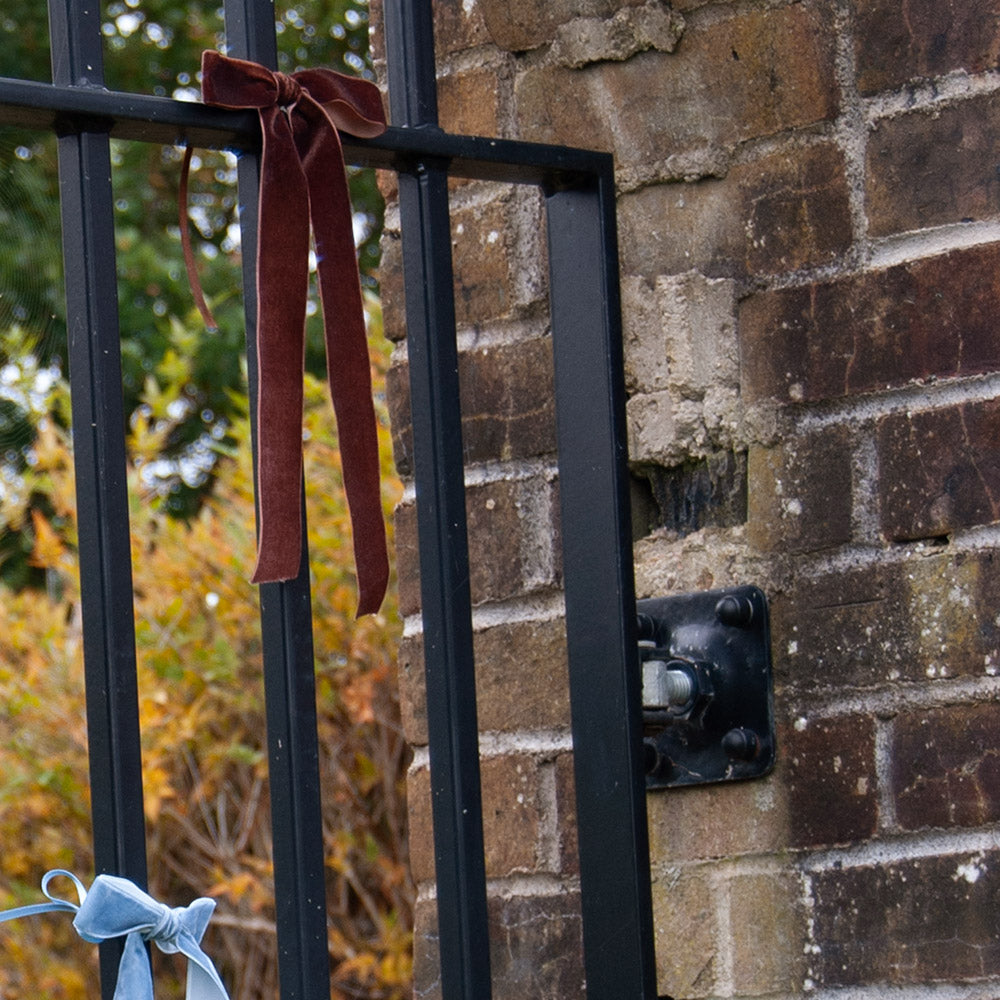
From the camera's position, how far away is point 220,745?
3029 mm

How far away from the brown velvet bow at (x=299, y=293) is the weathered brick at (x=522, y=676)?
290mm

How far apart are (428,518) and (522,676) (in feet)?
0.82

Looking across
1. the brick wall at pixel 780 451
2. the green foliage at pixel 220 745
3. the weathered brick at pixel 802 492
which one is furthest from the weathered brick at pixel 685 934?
the green foliage at pixel 220 745

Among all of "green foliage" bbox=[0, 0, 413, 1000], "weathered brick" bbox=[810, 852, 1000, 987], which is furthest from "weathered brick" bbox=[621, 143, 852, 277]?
"green foliage" bbox=[0, 0, 413, 1000]

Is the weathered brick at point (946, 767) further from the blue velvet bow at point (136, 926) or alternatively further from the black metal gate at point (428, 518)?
the blue velvet bow at point (136, 926)

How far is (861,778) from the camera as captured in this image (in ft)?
3.34

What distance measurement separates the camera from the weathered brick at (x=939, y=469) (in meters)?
0.99

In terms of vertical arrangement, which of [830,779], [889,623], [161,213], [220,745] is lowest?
[220,745]

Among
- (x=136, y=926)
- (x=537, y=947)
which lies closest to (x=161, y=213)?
(x=537, y=947)

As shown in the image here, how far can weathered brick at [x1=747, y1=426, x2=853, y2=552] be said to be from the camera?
1046 mm

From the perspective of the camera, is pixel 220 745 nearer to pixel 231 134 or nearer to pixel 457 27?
pixel 457 27

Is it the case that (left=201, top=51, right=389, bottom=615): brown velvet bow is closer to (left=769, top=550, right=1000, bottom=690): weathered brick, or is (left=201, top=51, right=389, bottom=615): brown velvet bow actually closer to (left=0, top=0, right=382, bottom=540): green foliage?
(left=769, top=550, right=1000, bottom=690): weathered brick

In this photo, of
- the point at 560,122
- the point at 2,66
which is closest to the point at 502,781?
the point at 560,122

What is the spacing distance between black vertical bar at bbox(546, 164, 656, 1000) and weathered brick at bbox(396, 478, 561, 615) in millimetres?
108
